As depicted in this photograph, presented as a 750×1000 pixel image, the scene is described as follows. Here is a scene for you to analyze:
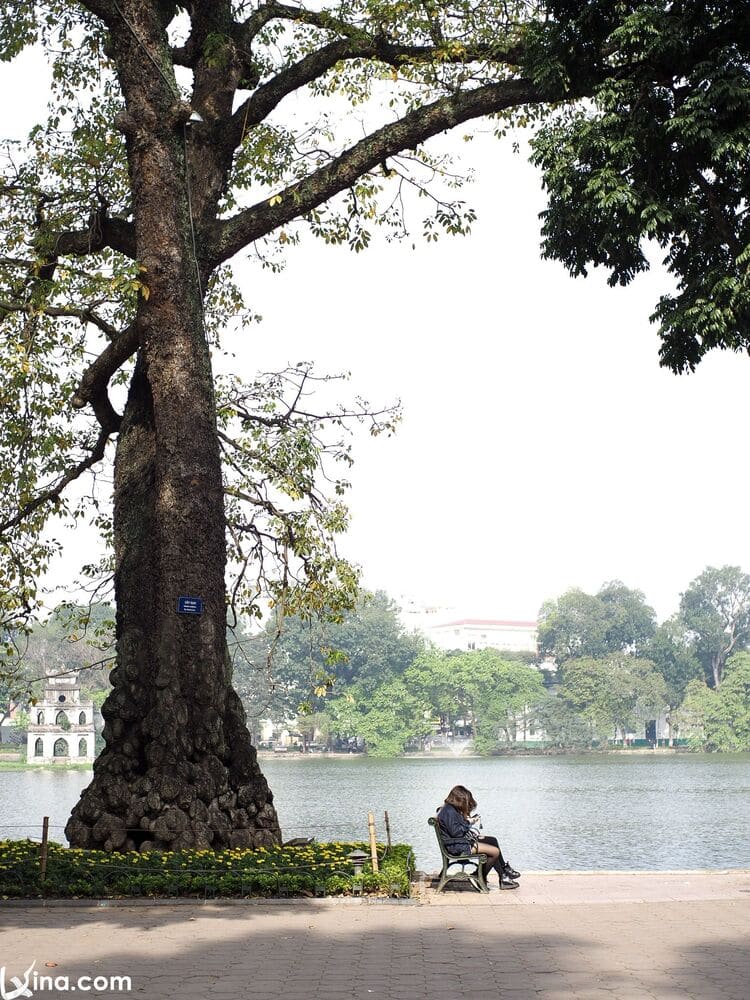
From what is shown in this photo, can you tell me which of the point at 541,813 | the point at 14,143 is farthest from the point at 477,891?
the point at 541,813

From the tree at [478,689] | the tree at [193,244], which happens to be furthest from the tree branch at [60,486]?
the tree at [478,689]

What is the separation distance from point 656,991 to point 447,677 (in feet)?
275

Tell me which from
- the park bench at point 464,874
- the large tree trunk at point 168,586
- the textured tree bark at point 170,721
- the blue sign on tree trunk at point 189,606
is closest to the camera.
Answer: the park bench at point 464,874

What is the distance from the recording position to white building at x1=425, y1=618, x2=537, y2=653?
158 m

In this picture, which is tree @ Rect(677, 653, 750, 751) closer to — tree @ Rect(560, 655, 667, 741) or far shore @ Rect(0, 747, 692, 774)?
far shore @ Rect(0, 747, 692, 774)

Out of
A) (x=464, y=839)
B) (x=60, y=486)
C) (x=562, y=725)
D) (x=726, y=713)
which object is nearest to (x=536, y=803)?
(x=60, y=486)

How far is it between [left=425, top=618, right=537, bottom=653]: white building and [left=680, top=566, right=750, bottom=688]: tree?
4471cm

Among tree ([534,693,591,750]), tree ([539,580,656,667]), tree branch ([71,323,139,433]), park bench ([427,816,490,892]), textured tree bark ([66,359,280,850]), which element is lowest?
park bench ([427,816,490,892])

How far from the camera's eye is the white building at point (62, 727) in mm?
87438

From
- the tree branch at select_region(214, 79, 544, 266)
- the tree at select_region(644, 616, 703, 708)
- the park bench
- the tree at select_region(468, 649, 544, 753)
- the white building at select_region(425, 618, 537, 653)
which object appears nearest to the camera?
the park bench

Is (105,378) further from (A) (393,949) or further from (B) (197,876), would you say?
(A) (393,949)

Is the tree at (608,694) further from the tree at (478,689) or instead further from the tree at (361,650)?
the tree at (361,650)

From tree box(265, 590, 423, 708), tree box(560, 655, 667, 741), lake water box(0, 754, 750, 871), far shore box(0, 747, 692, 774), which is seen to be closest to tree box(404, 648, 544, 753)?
far shore box(0, 747, 692, 774)

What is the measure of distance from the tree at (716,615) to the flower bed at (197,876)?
335 ft
